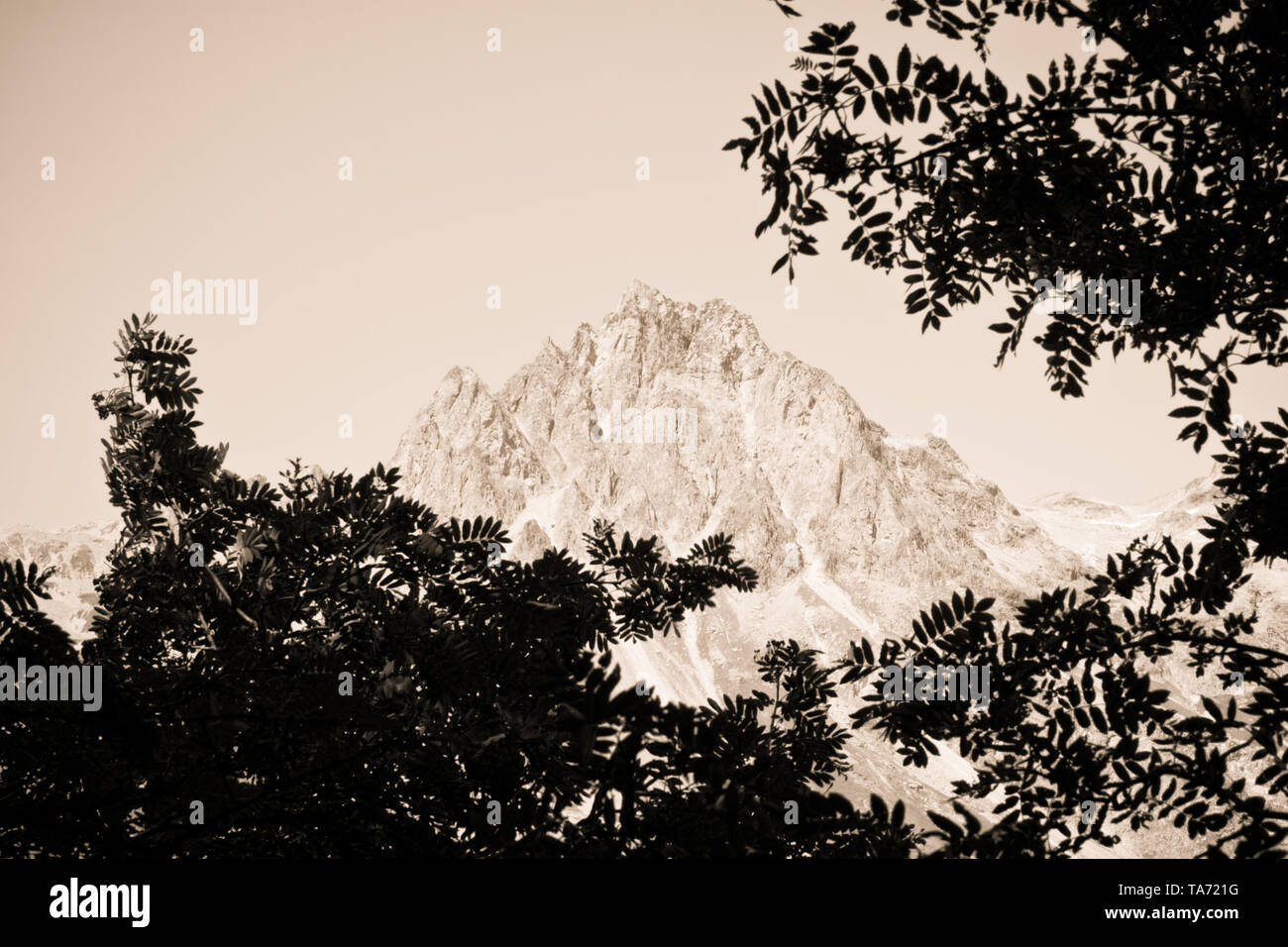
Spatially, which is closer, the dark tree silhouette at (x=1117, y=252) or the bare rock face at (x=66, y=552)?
the dark tree silhouette at (x=1117, y=252)

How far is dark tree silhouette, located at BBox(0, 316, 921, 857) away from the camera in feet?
12.0

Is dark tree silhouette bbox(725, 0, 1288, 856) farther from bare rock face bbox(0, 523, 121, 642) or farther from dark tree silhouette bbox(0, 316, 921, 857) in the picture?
bare rock face bbox(0, 523, 121, 642)

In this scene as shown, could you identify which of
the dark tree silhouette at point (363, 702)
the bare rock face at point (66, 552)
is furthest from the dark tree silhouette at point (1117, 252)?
the bare rock face at point (66, 552)

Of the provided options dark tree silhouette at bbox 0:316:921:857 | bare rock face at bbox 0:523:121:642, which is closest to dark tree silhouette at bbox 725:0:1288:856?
dark tree silhouette at bbox 0:316:921:857

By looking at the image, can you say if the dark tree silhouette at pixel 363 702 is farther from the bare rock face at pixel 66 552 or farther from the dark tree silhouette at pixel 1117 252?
the bare rock face at pixel 66 552

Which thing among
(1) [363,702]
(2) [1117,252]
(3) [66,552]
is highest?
(3) [66,552]

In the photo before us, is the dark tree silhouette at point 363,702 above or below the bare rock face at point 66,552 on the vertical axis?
below

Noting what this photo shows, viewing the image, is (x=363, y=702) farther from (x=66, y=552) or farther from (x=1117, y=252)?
(x=66, y=552)

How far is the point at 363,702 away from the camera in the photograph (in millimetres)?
5707

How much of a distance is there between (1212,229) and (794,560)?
192m

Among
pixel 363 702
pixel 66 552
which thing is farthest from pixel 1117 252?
pixel 66 552

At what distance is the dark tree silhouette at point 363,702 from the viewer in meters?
3.65

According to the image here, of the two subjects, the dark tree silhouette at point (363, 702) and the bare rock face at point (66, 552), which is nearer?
the dark tree silhouette at point (363, 702)
